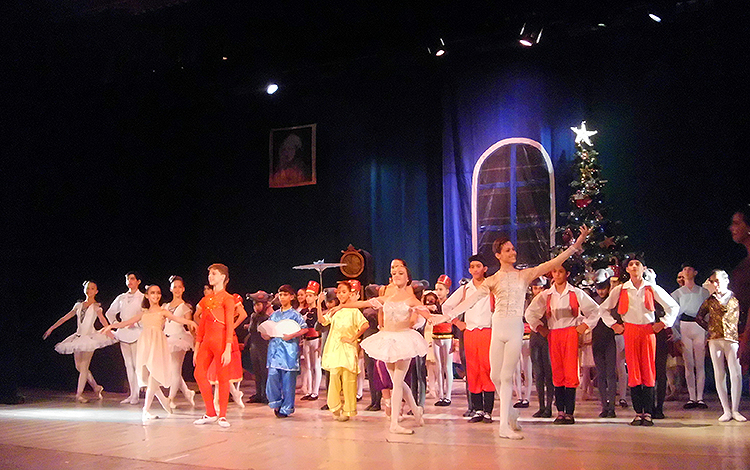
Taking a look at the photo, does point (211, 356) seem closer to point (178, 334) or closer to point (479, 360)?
point (178, 334)

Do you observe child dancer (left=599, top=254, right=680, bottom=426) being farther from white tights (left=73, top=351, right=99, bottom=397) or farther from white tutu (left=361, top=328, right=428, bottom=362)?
white tights (left=73, top=351, right=99, bottom=397)

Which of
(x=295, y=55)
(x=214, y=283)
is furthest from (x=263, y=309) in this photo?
(x=295, y=55)

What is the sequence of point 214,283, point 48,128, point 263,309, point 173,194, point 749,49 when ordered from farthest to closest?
point 173,194 → point 48,128 → point 749,49 → point 263,309 → point 214,283

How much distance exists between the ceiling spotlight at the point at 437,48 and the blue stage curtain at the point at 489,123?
126cm

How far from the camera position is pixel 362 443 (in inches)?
231

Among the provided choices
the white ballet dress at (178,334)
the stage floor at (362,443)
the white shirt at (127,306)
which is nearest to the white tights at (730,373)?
the stage floor at (362,443)

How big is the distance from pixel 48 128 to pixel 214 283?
19.5 feet

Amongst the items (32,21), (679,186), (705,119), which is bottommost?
(679,186)

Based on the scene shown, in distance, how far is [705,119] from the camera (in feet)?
34.2

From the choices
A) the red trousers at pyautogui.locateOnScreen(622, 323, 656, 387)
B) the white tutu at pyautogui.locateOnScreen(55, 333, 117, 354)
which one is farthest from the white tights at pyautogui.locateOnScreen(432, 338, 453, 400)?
the white tutu at pyautogui.locateOnScreen(55, 333, 117, 354)

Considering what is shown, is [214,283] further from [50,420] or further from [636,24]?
[636,24]

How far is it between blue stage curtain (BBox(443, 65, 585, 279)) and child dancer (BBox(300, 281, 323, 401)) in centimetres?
299

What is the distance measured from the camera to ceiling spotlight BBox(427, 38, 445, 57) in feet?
35.6

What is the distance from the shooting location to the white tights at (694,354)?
8.44 metres
